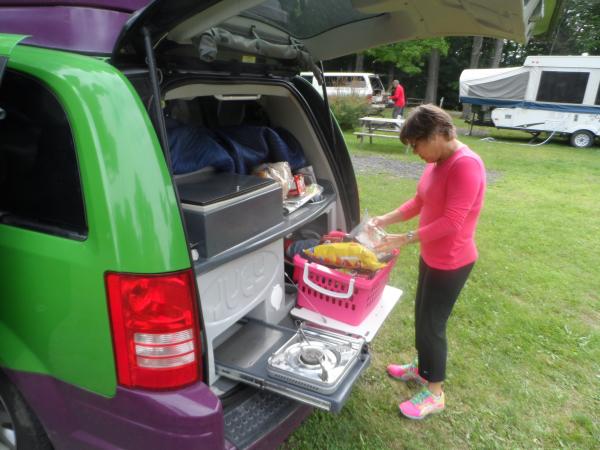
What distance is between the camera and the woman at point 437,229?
1.98 metres

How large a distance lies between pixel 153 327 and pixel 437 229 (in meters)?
1.32

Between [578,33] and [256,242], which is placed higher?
[578,33]

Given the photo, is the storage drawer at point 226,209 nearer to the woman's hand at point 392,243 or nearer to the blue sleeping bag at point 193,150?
the blue sleeping bag at point 193,150

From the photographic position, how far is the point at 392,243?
222 cm

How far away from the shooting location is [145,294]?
1242 mm

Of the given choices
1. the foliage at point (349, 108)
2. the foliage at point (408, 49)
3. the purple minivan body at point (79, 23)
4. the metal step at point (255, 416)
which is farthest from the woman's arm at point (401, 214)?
the foliage at point (408, 49)

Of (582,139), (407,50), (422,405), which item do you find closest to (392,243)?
(422,405)

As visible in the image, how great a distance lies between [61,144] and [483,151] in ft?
38.9

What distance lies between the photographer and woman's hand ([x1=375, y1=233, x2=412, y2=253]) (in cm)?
218

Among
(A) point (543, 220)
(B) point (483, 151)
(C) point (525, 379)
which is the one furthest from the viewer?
(B) point (483, 151)

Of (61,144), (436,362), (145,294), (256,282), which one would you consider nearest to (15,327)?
(145,294)

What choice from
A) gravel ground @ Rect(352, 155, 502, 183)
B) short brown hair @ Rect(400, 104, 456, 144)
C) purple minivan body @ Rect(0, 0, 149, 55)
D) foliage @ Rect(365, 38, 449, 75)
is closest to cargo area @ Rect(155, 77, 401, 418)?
purple minivan body @ Rect(0, 0, 149, 55)

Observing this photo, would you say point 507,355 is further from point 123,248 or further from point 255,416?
point 123,248

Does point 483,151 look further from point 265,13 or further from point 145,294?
point 145,294
